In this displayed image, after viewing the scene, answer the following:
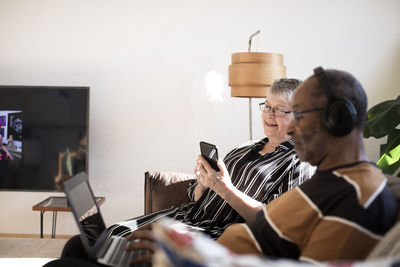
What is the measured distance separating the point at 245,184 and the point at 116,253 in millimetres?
846

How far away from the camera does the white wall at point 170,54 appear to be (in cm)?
426

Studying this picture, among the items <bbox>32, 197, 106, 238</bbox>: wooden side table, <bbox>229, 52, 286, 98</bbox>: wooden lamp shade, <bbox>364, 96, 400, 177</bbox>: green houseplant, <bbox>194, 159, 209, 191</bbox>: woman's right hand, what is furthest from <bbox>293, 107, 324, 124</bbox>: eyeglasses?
<bbox>32, 197, 106, 238</bbox>: wooden side table

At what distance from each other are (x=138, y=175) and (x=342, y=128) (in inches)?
123

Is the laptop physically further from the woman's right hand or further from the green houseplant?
the green houseplant

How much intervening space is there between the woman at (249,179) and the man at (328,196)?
2.10ft

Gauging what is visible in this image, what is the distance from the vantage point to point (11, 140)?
4078 millimetres

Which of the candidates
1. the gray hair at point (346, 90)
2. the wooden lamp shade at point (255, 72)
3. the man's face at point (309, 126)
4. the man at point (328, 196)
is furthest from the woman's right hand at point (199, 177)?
the wooden lamp shade at point (255, 72)

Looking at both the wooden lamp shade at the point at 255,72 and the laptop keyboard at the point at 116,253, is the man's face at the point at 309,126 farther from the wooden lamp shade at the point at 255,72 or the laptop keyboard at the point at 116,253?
the wooden lamp shade at the point at 255,72

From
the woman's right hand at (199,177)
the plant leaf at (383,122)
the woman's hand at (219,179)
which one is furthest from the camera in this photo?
the plant leaf at (383,122)

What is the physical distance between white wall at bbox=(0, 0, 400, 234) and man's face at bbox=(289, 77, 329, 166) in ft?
9.34

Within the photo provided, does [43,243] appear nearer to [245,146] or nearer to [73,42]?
[245,146]

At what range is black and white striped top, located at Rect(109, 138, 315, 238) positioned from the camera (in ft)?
7.22

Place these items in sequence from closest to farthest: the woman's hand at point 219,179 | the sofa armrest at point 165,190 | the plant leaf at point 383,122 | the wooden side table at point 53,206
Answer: the woman's hand at point 219,179 < the sofa armrest at point 165,190 < the plant leaf at point 383,122 < the wooden side table at point 53,206

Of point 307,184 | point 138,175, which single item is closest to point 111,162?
point 138,175
